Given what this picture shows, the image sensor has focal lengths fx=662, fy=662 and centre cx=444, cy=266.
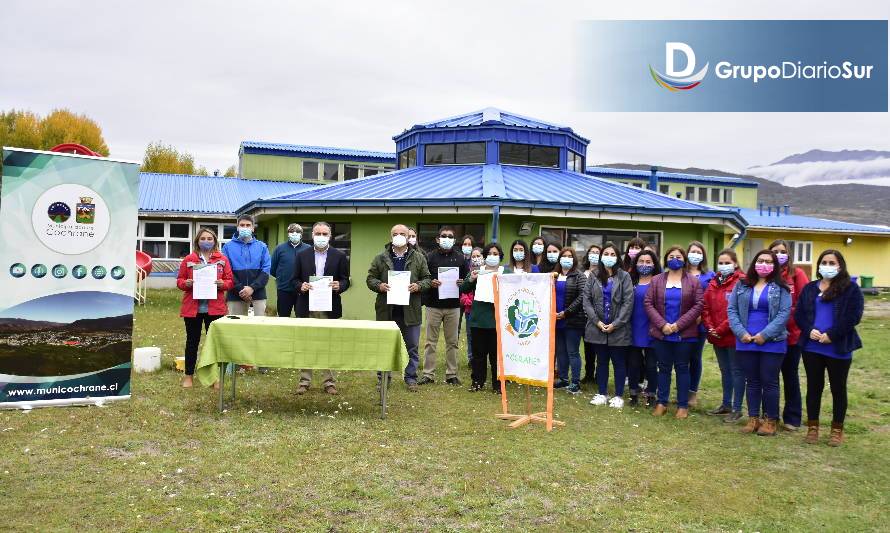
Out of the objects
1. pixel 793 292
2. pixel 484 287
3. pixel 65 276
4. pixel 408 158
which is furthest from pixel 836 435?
pixel 408 158

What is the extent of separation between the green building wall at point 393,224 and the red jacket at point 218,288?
7.69 m

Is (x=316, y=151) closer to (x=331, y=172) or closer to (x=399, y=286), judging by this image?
(x=331, y=172)

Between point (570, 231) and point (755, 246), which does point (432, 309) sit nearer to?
point (570, 231)

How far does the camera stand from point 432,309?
8906 millimetres

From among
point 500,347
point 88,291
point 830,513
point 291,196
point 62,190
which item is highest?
point 291,196

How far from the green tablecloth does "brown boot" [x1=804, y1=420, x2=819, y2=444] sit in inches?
167

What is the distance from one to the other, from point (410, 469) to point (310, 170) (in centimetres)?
2915

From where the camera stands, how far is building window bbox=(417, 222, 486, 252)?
607 inches

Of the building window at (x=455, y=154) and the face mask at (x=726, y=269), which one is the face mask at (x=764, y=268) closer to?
the face mask at (x=726, y=269)

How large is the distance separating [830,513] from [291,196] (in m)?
14.0

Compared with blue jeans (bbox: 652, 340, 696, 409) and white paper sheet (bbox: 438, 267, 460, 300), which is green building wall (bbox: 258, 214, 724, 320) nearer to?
white paper sheet (bbox: 438, 267, 460, 300)

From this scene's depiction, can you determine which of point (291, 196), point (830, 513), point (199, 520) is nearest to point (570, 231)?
point (291, 196)

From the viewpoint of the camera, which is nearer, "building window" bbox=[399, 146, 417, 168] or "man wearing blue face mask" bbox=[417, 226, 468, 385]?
"man wearing blue face mask" bbox=[417, 226, 468, 385]

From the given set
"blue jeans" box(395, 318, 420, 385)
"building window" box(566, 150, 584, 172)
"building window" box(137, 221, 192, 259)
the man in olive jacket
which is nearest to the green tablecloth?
the man in olive jacket
